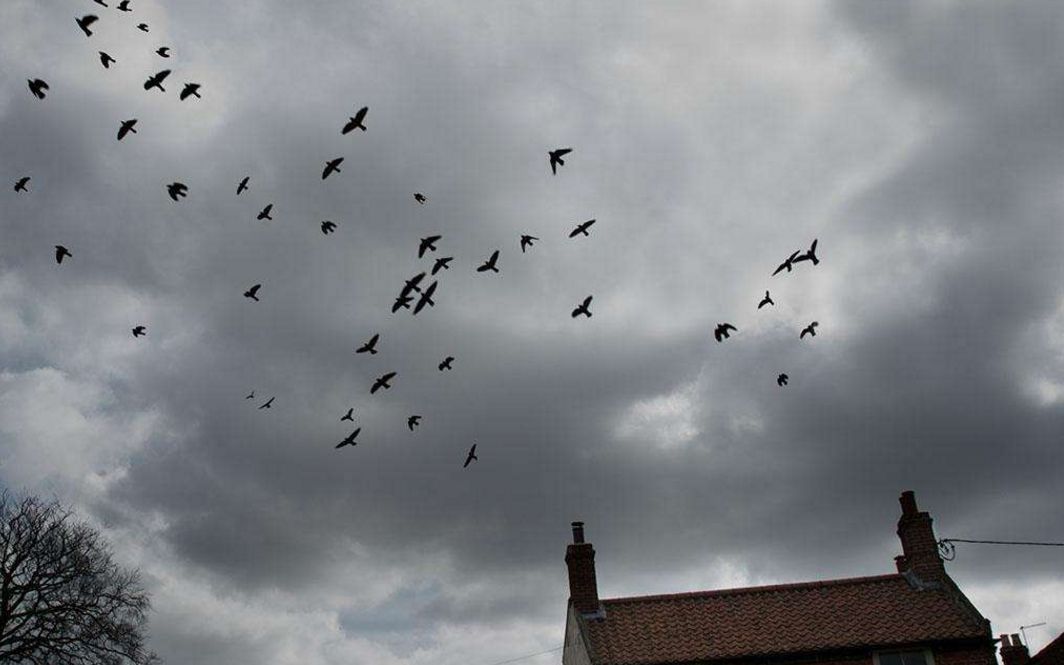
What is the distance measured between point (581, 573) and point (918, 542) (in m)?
12.8

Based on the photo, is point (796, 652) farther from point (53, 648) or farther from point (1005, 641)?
point (53, 648)

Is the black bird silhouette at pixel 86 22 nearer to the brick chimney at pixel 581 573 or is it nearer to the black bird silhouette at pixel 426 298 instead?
the black bird silhouette at pixel 426 298

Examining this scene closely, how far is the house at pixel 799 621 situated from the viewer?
93.4ft

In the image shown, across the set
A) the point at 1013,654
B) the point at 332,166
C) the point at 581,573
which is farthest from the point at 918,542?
the point at 332,166

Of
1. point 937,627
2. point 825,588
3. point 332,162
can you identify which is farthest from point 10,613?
point 937,627

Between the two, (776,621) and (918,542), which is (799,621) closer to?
(776,621)

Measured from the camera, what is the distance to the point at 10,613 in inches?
1326

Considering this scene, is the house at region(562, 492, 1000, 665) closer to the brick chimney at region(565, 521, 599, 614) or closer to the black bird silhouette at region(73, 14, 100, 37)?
the brick chimney at region(565, 521, 599, 614)

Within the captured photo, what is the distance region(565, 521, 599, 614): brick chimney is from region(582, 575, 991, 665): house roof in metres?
0.58

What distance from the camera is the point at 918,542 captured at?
32.6 meters

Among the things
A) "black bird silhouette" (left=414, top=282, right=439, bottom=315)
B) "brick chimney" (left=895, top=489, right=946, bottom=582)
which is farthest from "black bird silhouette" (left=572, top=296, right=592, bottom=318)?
"brick chimney" (left=895, top=489, right=946, bottom=582)

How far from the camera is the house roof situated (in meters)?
28.9

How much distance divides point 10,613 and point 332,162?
25.0 m

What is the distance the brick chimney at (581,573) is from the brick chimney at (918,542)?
1205 cm
